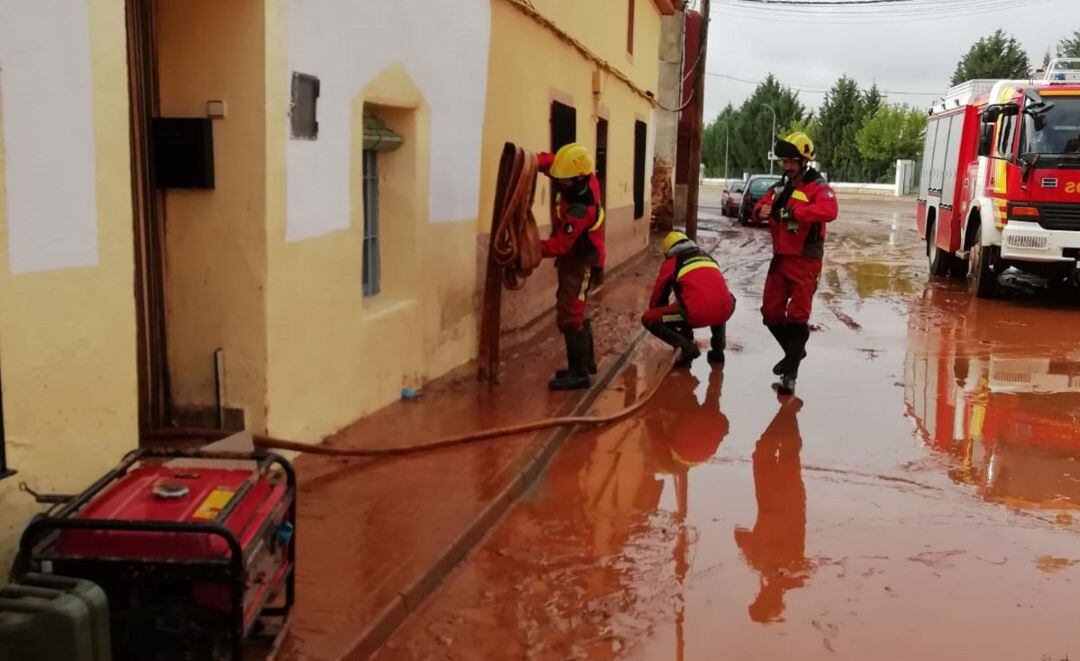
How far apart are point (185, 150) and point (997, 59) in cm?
6123

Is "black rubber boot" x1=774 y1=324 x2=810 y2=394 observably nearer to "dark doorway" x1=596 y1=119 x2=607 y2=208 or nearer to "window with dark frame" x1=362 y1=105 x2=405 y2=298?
"window with dark frame" x1=362 y1=105 x2=405 y2=298

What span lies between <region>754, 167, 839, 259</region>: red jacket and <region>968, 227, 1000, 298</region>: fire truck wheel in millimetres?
6807

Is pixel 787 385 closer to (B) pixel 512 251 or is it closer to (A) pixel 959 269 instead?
(B) pixel 512 251

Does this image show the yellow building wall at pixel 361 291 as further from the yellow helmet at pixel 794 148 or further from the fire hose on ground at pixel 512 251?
the yellow helmet at pixel 794 148

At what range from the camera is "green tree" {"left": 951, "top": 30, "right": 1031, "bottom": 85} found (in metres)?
57.4

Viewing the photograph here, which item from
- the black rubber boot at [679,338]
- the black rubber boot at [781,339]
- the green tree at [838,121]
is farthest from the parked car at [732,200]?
the green tree at [838,121]

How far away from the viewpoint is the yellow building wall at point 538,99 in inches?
357

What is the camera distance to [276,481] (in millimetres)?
3680

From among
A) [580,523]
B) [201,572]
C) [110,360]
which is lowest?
[580,523]

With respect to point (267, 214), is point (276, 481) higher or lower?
lower

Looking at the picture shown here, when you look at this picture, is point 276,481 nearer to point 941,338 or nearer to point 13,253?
point 13,253

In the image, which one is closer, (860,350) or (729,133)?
(860,350)

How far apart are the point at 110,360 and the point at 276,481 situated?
3.04ft

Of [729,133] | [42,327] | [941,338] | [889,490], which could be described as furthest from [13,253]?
[729,133]
